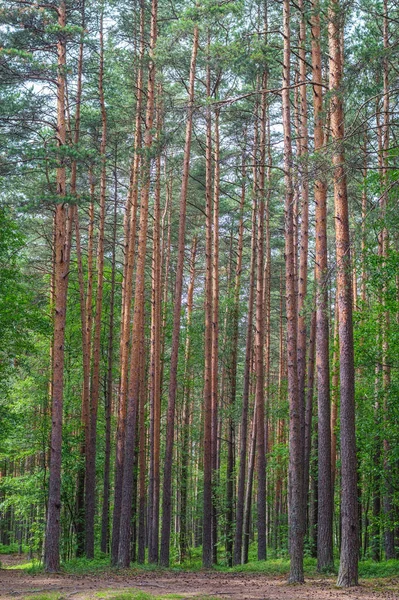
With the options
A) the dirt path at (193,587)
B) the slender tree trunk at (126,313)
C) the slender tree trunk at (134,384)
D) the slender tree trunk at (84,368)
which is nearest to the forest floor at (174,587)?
the dirt path at (193,587)

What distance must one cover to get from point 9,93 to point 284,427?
68.9ft

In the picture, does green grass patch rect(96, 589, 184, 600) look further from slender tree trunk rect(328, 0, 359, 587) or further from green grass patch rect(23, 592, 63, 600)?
slender tree trunk rect(328, 0, 359, 587)

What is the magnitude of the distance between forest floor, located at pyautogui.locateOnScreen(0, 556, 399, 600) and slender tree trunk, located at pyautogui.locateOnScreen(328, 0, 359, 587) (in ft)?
2.36

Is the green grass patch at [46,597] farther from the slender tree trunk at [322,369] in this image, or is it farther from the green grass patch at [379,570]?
the green grass patch at [379,570]

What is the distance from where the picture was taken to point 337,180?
35.4 ft

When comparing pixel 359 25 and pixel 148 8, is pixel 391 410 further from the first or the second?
pixel 148 8

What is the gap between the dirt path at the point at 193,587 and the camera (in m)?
9.91

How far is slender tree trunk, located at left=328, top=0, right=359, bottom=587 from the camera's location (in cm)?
1030

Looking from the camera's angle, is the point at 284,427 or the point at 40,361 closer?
the point at 40,361

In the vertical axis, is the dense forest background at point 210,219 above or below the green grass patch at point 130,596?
above

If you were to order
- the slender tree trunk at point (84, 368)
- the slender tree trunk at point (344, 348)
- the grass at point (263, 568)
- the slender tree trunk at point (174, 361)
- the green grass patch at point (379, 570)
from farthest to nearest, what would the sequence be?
the slender tree trunk at point (84, 368) → the slender tree trunk at point (174, 361) → the grass at point (263, 568) → the green grass patch at point (379, 570) → the slender tree trunk at point (344, 348)

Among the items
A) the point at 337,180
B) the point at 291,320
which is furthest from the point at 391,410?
the point at 337,180

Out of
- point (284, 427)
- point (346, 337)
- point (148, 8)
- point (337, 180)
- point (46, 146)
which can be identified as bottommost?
point (284, 427)

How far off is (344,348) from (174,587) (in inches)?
235
